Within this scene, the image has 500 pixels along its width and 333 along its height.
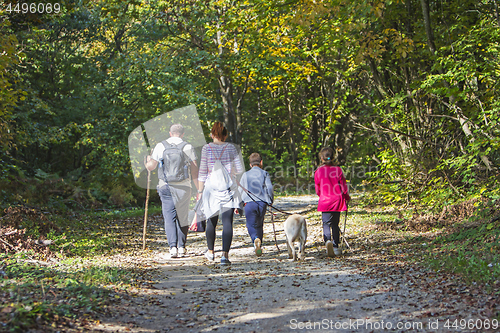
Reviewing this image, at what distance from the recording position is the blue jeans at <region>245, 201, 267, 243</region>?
8.27 m

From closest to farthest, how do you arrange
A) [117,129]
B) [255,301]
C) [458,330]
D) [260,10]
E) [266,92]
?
[458,330], [255,301], [260,10], [117,129], [266,92]

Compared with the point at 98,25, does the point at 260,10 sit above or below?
below

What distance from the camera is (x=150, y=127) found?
55.1 ft

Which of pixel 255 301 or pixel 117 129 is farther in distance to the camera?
pixel 117 129

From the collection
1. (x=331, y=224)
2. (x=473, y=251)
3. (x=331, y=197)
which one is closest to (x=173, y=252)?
(x=331, y=224)

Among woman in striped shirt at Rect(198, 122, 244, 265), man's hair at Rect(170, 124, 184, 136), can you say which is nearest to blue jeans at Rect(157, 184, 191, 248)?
woman in striped shirt at Rect(198, 122, 244, 265)

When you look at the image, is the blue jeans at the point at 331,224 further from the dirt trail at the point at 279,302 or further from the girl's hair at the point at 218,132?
the girl's hair at the point at 218,132

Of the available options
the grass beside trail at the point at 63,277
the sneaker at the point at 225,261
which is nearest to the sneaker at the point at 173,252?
the grass beside trail at the point at 63,277

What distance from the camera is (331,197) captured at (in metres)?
8.07

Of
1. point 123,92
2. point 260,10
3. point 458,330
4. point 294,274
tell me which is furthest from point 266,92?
point 458,330

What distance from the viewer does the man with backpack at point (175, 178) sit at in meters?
8.25

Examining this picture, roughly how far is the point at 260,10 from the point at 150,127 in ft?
23.0

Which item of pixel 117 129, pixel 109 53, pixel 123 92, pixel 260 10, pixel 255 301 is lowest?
pixel 255 301

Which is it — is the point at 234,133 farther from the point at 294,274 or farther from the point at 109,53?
the point at 294,274
